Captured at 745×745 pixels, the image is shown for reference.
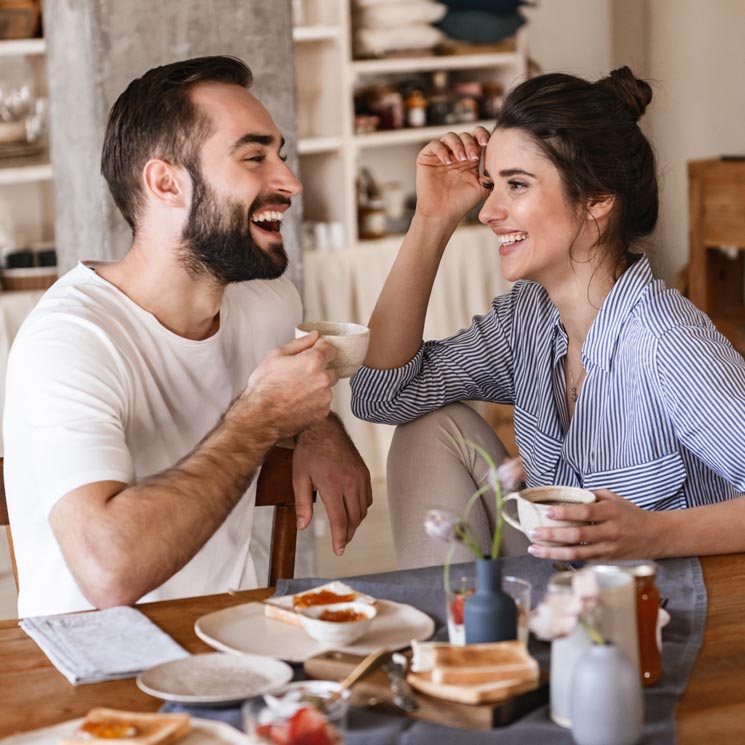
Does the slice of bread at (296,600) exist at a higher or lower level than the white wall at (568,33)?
lower

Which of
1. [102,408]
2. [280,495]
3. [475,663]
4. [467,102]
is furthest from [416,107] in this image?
[475,663]

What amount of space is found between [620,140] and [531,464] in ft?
1.97

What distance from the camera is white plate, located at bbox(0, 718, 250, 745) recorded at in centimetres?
122

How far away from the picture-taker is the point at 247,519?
7.18ft

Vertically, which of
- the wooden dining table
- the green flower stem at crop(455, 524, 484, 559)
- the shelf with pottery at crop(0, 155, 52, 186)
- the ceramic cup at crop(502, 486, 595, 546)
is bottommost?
the wooden dining table

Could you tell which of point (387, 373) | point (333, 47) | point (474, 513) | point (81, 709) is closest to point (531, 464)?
point (474, 513)

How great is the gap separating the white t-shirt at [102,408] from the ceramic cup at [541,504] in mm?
510

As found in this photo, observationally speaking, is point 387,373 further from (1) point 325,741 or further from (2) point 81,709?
(1) point 325,741

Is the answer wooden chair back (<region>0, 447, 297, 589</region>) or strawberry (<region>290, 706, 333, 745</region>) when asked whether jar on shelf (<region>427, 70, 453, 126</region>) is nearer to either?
wooden chair back (<region>0, 447, 297, 589</region>)

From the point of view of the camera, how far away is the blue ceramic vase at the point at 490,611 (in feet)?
4.39

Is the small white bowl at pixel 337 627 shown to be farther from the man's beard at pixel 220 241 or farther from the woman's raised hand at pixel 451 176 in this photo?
the woman's raised hand at pixel 451 176

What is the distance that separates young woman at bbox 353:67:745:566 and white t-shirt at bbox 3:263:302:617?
31 cm

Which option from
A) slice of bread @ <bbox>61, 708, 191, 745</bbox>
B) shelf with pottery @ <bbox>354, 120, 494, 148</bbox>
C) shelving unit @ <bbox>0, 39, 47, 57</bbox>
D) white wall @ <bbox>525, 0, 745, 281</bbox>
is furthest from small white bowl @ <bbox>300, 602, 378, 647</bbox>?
white wall @ <bbox>525, 0, 745, 281</bbox>

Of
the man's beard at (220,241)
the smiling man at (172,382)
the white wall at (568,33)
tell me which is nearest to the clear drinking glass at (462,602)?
the smiling man at (172,382)
